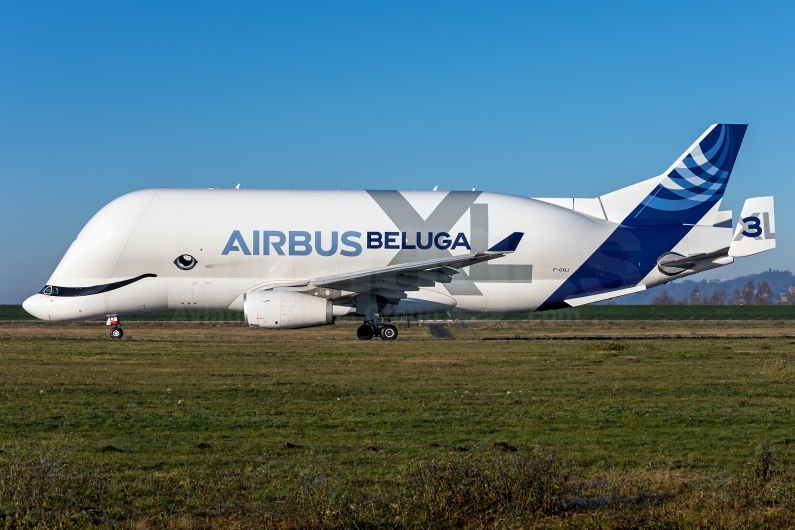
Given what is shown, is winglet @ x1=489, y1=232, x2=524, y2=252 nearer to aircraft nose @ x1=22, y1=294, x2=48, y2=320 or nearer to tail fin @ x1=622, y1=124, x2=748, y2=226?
tail fin @ x1=622, y1=124, x2=748, y2=226

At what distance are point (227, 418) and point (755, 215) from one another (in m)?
26.5

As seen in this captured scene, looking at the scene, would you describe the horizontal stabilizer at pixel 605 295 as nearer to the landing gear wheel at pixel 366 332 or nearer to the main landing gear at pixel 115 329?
the landing gear wheel at pixel 366 332

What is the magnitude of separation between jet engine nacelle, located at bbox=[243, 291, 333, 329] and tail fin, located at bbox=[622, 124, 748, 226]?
12.8m

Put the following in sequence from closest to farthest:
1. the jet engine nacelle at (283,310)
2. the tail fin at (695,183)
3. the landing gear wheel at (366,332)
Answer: the jet engine nacelle at (283,310), the landing gear wheel at (366,332), the tail fin at (695,183)

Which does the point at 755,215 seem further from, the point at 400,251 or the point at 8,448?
the point at 8,448

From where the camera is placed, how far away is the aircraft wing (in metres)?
29.9

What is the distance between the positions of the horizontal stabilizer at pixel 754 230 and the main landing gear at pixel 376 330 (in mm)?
12905

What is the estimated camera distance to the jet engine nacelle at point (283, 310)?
30.1 meters

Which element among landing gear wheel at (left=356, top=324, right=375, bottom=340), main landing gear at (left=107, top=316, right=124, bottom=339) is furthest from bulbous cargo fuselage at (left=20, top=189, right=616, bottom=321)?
landing gear wheel at (left=356, top=324, right=375, bottom=340)

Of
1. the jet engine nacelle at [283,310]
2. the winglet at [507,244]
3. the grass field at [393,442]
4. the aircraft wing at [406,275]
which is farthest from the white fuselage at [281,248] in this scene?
the grass field at [393,442]

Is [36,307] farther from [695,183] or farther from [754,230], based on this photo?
[754,230]

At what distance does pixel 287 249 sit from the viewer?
3216 cm

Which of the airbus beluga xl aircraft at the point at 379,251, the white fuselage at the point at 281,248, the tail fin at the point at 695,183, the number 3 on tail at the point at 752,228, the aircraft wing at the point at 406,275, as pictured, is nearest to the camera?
the aircraft wing at the point at 406,275

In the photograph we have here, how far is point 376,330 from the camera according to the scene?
3228 centimetres
